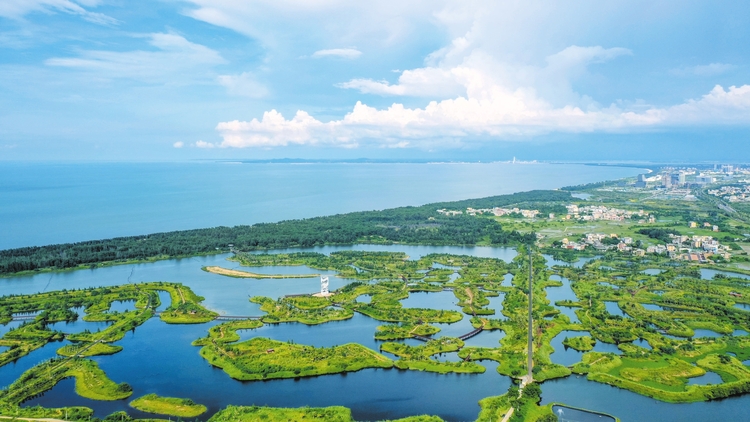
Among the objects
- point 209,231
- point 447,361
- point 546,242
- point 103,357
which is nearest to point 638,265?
point 546,242

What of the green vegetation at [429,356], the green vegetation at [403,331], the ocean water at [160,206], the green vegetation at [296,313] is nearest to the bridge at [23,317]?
the green vegetation at [296,313]

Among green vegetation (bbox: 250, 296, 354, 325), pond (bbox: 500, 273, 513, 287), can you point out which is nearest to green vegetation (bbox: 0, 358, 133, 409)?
green vegetation (bbox: 250, 296, 354, 325)

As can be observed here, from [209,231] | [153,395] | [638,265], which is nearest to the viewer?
[153,395]

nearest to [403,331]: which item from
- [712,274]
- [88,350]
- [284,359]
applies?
[284,359]

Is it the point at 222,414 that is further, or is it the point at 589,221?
the point at 589,221

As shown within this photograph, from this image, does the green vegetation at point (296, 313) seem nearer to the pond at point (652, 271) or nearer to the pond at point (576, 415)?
the pond at point (576, 415)

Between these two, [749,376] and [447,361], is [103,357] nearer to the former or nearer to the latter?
[447,361]
